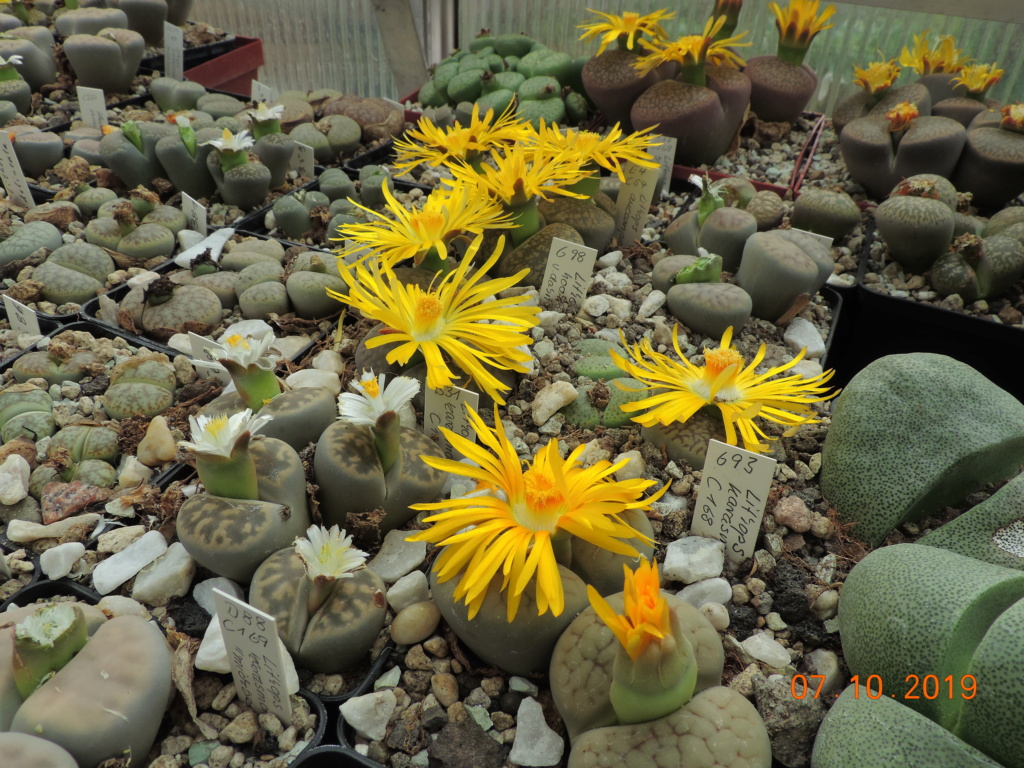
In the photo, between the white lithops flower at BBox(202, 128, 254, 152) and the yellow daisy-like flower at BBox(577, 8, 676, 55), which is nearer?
the white lithops flower at BBox(202, 128, 254, 152)

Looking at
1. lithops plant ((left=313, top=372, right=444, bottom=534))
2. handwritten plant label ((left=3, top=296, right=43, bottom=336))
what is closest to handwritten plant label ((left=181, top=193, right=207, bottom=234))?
handwritten plant label ((left=3, top=296, right=43, bottom=336))

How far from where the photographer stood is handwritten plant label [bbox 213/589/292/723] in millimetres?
991

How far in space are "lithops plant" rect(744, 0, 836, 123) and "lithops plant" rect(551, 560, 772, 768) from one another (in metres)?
2.19

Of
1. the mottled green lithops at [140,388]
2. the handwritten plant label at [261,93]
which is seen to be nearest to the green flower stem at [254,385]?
the mottled green lithops at [140,388]

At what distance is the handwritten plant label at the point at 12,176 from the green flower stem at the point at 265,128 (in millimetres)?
723

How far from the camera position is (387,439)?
49.9 inches

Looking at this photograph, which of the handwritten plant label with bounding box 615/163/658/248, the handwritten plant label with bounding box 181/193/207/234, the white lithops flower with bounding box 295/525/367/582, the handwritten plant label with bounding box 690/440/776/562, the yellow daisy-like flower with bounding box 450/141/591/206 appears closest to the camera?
the white lithops flower with bounding box 295/525/367/582

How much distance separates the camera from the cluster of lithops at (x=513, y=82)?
2.66m

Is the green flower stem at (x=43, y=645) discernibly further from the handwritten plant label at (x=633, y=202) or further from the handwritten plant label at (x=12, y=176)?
the handwritten plant label at (x=12, y=176)

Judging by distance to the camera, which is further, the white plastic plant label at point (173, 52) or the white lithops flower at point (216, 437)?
the white plastic plant label at point (173, 52)

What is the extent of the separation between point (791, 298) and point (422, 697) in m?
1.26

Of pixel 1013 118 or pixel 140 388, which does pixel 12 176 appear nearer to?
pixel 140 388

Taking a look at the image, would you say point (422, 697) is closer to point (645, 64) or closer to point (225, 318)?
point (225, 318)

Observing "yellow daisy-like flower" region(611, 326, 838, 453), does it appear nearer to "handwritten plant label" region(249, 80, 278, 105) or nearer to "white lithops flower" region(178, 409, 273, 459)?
"white lithops flower" region(178, 409, 273, 459)
